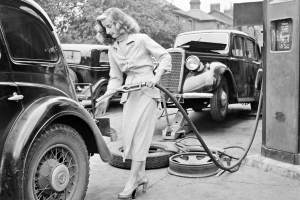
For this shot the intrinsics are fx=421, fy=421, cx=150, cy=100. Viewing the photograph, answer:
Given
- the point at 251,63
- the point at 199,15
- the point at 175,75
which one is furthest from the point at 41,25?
the point at 199,15

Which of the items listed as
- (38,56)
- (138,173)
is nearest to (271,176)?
(138,173)

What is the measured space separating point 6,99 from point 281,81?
10.9ft

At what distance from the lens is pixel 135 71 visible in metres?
4.20

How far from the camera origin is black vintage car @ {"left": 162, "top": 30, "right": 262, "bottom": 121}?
8.02m

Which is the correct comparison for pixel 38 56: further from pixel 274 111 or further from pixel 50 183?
pixel 274 111

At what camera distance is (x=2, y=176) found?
123 inches

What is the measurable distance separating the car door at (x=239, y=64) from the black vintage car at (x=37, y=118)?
5.94 meters

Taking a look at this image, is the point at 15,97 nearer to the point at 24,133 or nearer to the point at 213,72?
the point at 24,133

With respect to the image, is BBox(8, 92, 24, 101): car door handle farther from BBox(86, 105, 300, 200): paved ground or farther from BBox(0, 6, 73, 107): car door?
BBox(86, 105, 300, 200): paved ground

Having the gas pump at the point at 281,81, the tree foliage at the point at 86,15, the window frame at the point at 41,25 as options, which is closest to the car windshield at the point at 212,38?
the gas pump at the point at 281,81

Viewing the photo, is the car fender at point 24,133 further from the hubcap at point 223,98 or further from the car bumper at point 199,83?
the hubcap at point 223,98

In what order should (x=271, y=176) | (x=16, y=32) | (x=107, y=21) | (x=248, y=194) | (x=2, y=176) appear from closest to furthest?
1. (x=2, y=176)
2. (x=16, y=32)
3. (x=107, y=21)
4. (x=248, y=194)
5. (x=271, y=176)

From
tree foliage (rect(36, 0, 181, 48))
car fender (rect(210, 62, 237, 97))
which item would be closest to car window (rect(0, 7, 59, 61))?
car fender (rect(210, 62, 237, 97))

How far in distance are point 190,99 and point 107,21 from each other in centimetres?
422
